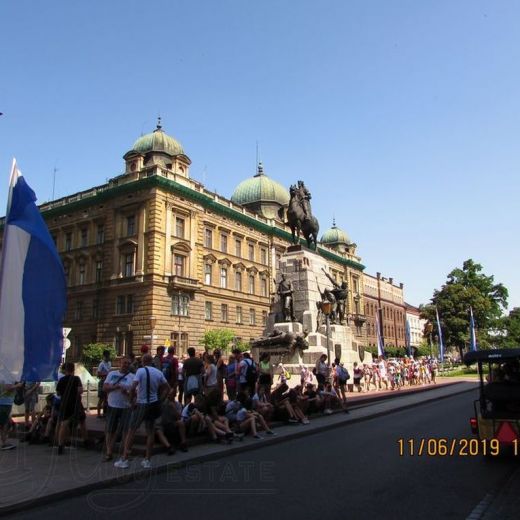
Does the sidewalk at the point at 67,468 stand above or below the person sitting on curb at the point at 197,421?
below

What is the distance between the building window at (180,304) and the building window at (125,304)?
3.79 meters

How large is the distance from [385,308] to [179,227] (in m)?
69.0

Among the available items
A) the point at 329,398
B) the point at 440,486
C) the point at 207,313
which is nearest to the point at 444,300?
the point at 207,313

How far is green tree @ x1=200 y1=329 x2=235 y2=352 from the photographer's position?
48188 mm

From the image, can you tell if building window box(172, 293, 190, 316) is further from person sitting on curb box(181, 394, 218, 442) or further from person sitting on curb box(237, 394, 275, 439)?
person sitting on curb box(181, 394, 218, 442)

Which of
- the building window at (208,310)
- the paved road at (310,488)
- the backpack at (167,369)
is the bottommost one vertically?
the paved road at (310,488)

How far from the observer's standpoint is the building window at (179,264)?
48.0m

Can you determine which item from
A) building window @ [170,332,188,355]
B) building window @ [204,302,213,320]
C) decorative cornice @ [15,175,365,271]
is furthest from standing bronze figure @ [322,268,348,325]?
building window @ [204,302,213,320]

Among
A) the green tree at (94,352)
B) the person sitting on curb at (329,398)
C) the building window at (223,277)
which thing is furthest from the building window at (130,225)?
the person sitting on curb at (329,398)

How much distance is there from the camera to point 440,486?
7.02 m

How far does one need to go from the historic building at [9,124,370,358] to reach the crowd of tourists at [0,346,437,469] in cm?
3146

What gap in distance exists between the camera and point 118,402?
9.11m

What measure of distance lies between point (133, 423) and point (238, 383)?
4319mm

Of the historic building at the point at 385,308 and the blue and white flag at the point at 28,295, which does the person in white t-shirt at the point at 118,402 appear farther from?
the historic building at the point at 385,308
